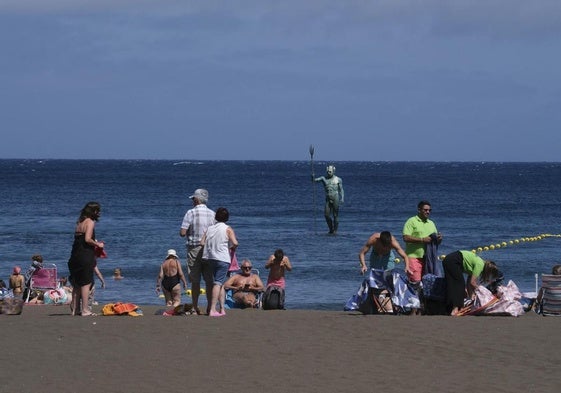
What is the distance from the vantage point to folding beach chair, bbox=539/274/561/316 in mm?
14078

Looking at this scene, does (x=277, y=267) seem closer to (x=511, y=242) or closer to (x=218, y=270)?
(x=218, y=270)

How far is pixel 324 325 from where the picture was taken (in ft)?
41.5

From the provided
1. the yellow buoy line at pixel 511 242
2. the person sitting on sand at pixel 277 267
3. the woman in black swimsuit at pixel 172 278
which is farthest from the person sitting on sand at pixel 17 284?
the yellow buoy line at pixel 511 242

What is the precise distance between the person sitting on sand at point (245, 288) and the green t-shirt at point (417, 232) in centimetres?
229

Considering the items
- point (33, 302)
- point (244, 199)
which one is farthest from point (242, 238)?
point (244, 199)

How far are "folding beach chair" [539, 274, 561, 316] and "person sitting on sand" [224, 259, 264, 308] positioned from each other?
372 centimetres

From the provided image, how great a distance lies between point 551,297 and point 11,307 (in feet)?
21.6

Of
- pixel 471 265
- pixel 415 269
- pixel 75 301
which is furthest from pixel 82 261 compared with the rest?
pixel 471 265

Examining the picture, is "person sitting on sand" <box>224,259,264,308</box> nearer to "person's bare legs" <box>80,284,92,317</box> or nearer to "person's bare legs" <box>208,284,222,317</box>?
"person's bare legs" <box>208,284,222,317</box>

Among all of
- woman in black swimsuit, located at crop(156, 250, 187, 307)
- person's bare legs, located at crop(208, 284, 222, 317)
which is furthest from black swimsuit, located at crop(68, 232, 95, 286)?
woman in black swimsuit, located at crop(156, 250, 187, 307)

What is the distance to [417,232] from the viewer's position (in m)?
14.1

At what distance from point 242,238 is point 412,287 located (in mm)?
19761

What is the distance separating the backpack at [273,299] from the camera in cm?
1483

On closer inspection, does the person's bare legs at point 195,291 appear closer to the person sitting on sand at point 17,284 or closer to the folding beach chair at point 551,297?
the folding beach chair at point 551,297
